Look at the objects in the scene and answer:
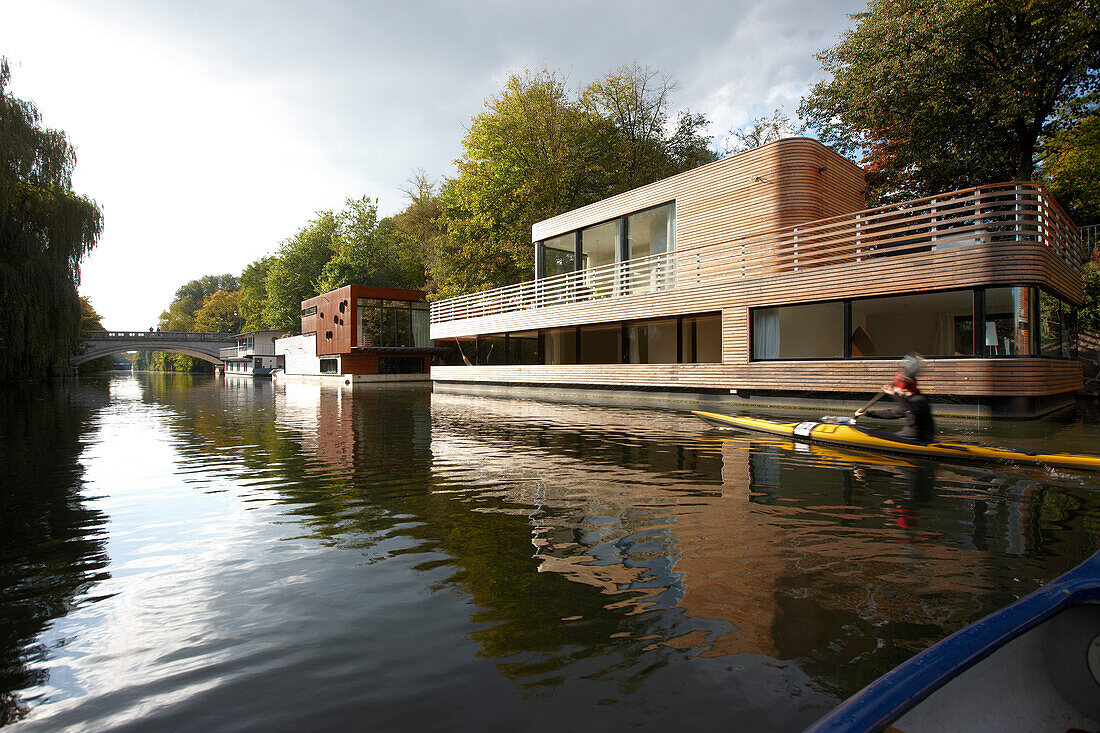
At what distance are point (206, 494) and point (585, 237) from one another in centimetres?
2028

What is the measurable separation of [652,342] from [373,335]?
24.2m

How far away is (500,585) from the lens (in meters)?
3.87

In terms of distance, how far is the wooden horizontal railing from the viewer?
1315 cm

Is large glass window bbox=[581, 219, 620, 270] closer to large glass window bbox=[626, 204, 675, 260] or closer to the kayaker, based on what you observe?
large glass window bbox=[626, 204, 675, 260]

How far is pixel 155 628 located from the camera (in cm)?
339

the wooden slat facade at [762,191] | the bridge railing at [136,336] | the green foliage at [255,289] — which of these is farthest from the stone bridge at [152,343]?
the wooden slat facade at [762,191]

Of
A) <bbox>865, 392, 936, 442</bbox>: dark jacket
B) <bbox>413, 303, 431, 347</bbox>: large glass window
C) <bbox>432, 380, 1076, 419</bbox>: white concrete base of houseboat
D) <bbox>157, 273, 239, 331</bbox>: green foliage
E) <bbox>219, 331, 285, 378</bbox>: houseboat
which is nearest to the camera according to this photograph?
<bbox>865, 392, 936, 442</bbox>: dark jacket

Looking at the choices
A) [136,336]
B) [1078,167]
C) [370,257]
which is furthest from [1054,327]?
[136,336]

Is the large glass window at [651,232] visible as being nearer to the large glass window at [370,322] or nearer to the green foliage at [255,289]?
the large glass window at [370,322]

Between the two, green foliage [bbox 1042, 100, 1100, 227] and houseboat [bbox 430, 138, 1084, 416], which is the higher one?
green foliage [bbox 1042, 100, 1100, 227]

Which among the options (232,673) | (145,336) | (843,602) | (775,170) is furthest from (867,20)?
(145,336)

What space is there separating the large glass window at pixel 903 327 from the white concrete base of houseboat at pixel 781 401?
3.11 metres

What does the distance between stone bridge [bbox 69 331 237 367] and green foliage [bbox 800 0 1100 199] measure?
7120 centimetres

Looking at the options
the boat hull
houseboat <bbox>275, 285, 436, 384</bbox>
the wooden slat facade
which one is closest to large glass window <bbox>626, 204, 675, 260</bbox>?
the wooden slat facade
